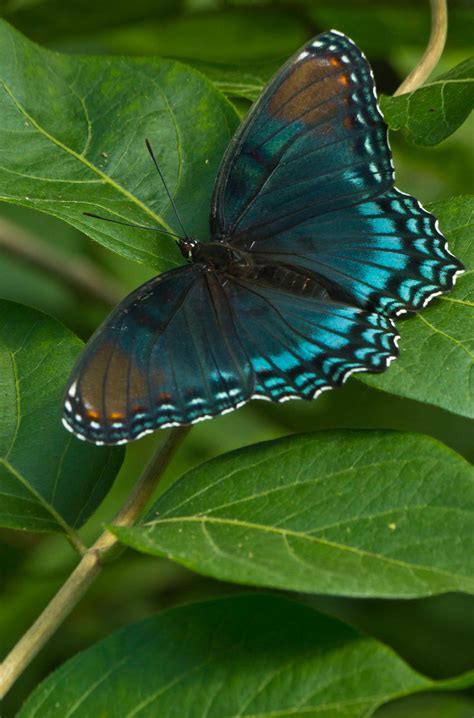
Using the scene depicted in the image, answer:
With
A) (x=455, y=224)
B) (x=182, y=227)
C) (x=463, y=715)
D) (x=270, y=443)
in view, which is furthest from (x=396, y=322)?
(x=463, y=715)

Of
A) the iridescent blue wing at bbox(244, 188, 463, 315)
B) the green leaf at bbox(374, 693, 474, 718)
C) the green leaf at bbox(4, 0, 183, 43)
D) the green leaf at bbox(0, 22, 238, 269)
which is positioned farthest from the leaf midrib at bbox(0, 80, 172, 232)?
the green leaf at bbox(374, 693, 474, 718)

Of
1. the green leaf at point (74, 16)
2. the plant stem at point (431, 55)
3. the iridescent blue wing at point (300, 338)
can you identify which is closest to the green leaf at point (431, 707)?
the iridescent blue wing at point (300, 338)

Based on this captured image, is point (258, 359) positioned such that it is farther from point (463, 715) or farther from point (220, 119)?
point (463, 715)

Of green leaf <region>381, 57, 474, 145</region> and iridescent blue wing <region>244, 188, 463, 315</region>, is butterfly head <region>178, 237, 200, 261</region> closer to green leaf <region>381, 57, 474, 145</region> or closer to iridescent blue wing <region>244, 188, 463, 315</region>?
iridescent blue wing <region>244, 188, 463, 315</region>

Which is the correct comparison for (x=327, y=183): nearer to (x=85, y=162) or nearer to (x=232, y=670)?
(x=85, y=162)

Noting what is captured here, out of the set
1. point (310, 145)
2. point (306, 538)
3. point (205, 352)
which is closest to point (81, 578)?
point (306, 538)

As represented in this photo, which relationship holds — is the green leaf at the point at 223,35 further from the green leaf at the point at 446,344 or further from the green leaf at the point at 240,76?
the green leaf at the point at 446,344
